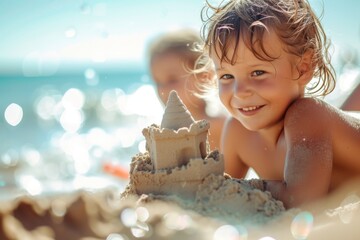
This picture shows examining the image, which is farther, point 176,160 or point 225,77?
point 225,77

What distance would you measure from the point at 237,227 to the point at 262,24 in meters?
1.14

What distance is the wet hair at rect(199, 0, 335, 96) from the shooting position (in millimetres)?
2527

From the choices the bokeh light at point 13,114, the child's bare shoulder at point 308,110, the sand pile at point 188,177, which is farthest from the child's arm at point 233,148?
the bokeh light at point 13,114

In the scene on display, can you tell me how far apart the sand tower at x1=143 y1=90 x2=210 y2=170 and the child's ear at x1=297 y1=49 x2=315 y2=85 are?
0.76 m

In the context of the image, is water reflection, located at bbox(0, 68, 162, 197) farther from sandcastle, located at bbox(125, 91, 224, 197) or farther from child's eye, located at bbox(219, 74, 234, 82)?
sandcastle, located at bbox(125, 91, 224, 197)

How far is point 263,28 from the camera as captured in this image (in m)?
2.55

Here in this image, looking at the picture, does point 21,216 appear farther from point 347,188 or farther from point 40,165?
point 40,165

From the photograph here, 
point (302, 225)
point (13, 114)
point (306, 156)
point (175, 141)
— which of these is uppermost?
point (13, 114)

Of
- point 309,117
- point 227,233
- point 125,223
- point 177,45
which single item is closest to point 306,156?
point 309,117

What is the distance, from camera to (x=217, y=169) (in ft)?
7.22

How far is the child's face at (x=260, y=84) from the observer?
8.27 feet

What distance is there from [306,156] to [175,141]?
1.91 ft

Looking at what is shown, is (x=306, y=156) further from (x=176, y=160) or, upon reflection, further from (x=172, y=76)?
(x=172, y=76)

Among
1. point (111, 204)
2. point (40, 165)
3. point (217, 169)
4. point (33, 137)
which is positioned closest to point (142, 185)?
point (217, 169)
